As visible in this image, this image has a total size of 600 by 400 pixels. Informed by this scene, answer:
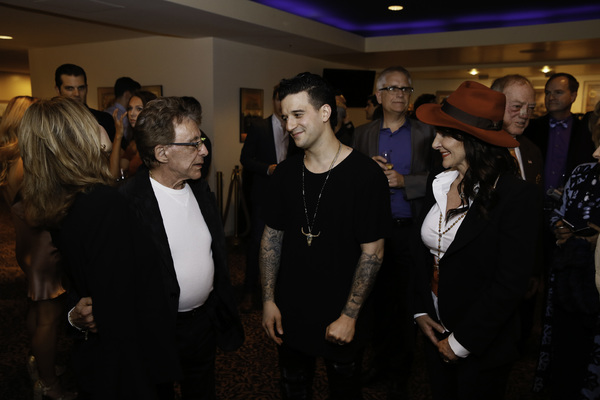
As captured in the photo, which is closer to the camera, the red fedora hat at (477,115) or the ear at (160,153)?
the red fedora hat at (477,115)

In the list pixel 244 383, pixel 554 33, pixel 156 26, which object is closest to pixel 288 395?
pixel 244 383

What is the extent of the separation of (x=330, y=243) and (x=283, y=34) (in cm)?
533

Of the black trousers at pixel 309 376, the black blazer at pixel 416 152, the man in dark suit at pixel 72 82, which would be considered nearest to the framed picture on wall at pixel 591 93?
the black blazer at pixel 416 152

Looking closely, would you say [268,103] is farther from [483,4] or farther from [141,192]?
[141,192]

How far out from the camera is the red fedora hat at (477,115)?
5.94 ft

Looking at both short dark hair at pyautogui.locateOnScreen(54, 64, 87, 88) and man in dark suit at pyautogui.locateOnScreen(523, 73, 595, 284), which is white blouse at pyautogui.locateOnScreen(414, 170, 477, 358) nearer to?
man in dark suit at pyautogui.locateOnScreen(523, 73, 595, 284)

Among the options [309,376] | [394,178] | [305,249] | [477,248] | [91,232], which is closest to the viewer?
[91,232]

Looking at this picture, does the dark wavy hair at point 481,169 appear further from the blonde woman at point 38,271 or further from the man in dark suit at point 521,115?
the blonde woman at point 38,271

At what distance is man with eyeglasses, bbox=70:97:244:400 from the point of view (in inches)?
74.6

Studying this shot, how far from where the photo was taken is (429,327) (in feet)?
6.61

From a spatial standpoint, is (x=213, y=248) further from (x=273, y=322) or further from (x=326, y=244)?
(x=326, y=244)

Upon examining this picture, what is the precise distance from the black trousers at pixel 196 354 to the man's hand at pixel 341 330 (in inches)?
23.0

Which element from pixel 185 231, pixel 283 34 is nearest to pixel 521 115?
pixel 185 231

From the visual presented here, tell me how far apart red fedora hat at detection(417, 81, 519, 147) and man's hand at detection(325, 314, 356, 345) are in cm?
89
